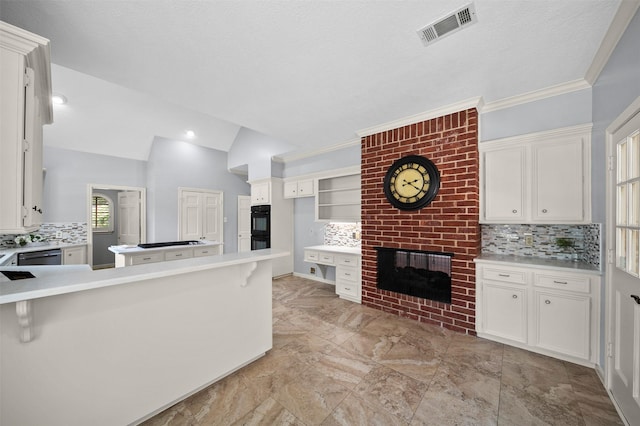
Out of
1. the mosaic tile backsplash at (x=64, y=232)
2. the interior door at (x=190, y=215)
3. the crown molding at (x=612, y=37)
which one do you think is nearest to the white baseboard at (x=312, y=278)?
the interior door at (x=190, y=215)

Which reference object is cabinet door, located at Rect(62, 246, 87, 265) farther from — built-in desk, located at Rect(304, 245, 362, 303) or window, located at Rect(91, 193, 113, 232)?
built-in desk, located at Rect(304, 245, 362, 303)

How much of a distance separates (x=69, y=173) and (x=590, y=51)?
811 cm

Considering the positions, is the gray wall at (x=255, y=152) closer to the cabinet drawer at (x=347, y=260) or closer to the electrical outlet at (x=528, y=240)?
the cabinet drawer at (x=347, y=260)

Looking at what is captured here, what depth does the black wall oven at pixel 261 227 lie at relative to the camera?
17.0ft

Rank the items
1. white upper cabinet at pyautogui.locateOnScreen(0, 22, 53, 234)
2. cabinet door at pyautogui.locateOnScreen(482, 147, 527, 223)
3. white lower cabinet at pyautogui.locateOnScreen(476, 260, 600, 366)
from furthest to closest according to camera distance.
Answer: cabinet door at pyautogui.locateOnScreen(482, 147, 527, 223)
white lower cabinet at pyautogui.locateOnScreen(476, 260, 600, 366)
white upper cabinet at pyautogui.locateOnScreen(0, 22, 53, 234)

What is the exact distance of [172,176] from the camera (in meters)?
5.65

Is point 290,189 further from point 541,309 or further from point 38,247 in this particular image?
point 38,247

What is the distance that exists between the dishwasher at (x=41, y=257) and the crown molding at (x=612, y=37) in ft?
25.2

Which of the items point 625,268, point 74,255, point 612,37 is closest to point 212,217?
point 74,255

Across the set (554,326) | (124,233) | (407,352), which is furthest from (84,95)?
(554,326)

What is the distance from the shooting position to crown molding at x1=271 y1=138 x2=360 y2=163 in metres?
4.20

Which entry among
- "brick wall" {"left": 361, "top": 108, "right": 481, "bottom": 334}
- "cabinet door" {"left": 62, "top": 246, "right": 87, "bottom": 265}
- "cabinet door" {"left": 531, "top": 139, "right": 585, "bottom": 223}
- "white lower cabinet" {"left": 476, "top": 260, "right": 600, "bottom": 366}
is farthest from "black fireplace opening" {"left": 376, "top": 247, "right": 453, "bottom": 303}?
"cabinet door" {"left": 62, "top": 246, "right": 87, "bottom": 265}

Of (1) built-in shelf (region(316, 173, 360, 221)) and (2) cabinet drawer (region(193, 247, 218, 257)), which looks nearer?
(1) built-in shelf (region(316, 173, 360, 221))

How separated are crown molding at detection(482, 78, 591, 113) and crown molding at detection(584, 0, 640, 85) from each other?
70 mm
